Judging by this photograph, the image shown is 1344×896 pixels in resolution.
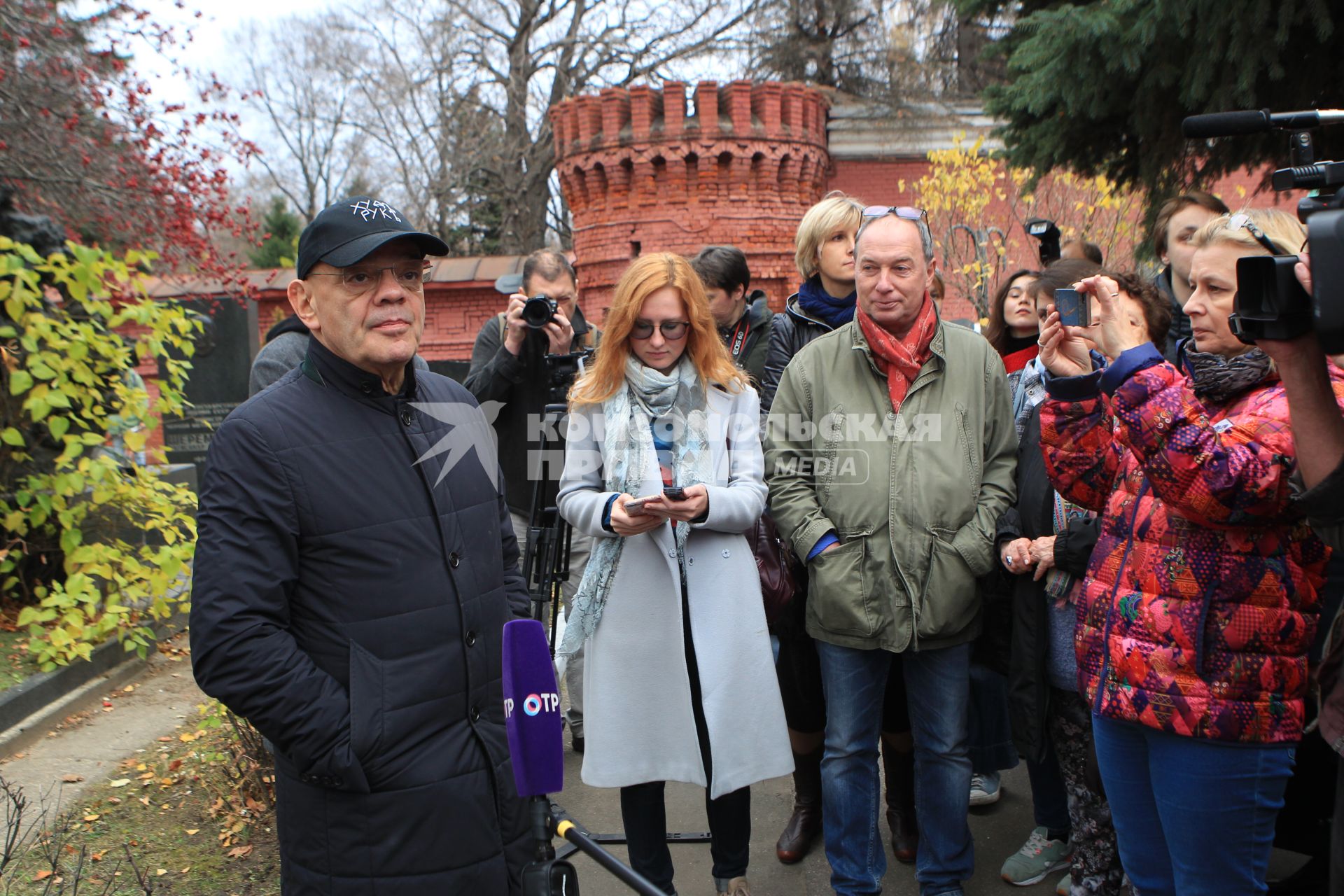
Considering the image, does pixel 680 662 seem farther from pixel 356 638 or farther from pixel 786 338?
pixel 786 338

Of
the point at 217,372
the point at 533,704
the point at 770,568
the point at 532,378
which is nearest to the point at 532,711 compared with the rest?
the point at 533,704

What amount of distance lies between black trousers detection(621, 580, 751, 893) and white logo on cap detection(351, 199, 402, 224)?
4.57ft

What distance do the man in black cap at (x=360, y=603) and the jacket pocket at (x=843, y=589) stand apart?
116 cm

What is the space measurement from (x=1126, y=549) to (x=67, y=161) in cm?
712

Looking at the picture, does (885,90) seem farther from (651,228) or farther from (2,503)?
(2,503)

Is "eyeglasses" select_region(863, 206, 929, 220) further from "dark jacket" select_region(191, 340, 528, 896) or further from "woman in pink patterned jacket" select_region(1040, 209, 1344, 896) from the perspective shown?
"dark jacket" select_region(191, 340, 528, 896)

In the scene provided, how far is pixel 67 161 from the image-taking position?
263 inches

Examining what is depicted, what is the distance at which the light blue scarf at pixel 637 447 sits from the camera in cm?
297

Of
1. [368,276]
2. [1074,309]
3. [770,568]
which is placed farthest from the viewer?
[770,568]

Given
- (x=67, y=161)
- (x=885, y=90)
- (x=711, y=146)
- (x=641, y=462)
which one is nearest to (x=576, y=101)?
(x=711, y=146)

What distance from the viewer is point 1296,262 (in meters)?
1.61

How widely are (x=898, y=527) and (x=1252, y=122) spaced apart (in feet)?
4.76

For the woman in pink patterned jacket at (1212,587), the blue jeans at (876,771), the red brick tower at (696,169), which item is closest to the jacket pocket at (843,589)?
the blue jeans at (876,771)

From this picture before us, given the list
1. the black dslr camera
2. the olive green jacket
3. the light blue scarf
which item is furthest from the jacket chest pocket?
the black dslr camera
